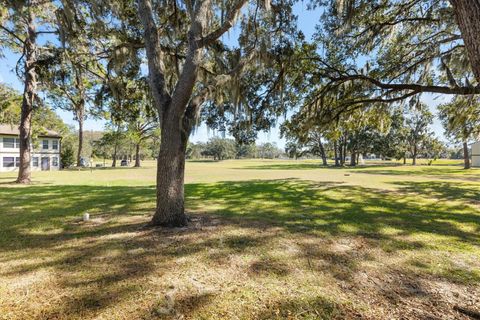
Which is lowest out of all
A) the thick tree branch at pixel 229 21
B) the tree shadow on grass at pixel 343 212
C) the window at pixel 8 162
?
the tree shadow on grass at pixel 343 212

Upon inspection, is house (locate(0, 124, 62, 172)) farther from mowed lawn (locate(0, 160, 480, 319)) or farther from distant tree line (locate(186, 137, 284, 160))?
distant tree line (locate(186, 137, 284, 160))

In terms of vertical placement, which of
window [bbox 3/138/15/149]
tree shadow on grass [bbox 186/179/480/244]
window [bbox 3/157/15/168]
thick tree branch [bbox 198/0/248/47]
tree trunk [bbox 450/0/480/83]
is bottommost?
tree shadow on grass [bbox 186/179/480/244]

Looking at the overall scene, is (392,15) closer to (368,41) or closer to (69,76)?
(368,41)

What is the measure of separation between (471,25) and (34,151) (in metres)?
39.2

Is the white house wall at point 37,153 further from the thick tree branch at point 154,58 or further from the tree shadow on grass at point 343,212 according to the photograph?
the thick tree branch at point 154,58

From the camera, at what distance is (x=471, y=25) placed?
185 centimetres

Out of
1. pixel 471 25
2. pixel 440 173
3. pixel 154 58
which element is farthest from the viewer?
pixel 440 173

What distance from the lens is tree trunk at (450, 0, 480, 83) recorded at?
1.82 meters

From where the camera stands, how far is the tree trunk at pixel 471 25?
1.82m

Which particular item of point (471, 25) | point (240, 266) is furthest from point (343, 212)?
point (471, 25)

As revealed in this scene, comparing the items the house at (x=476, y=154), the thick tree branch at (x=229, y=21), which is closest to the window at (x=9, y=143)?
the thick tree branch at (x=229, y=21)

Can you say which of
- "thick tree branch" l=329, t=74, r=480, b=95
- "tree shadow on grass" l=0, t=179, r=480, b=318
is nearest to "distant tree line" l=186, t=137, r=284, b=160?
"thick tree branch" l=329, t=74, r=480, b=95

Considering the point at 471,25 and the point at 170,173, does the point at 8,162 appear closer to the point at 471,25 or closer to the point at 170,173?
the point at 170,173

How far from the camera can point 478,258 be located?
11.6 feet
